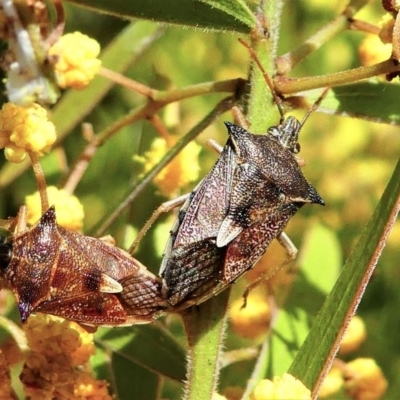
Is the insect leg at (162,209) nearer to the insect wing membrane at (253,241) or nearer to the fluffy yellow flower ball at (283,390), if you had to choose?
the insect wing membrane at (253,241)

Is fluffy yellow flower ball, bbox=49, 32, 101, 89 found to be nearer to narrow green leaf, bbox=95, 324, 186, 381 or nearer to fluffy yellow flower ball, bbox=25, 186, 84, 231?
fluffy yellow flower ball, bbox=25, 186, 84, 231

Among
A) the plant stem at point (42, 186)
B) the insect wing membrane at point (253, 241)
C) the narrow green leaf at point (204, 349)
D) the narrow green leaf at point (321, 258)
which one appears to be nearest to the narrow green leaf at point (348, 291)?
the narrow green leaf at point (204, 349)

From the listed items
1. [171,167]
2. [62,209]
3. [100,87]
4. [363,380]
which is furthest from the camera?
[100,87]

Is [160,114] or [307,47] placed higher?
[160,114]

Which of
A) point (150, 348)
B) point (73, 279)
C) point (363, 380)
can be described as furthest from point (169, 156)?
point (363, 380)

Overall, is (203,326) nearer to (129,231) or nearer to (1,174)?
(129,231)

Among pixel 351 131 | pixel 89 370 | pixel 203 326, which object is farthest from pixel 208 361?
pixel 351 131

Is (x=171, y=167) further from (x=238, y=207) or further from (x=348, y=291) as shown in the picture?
(x=348, y=291)
